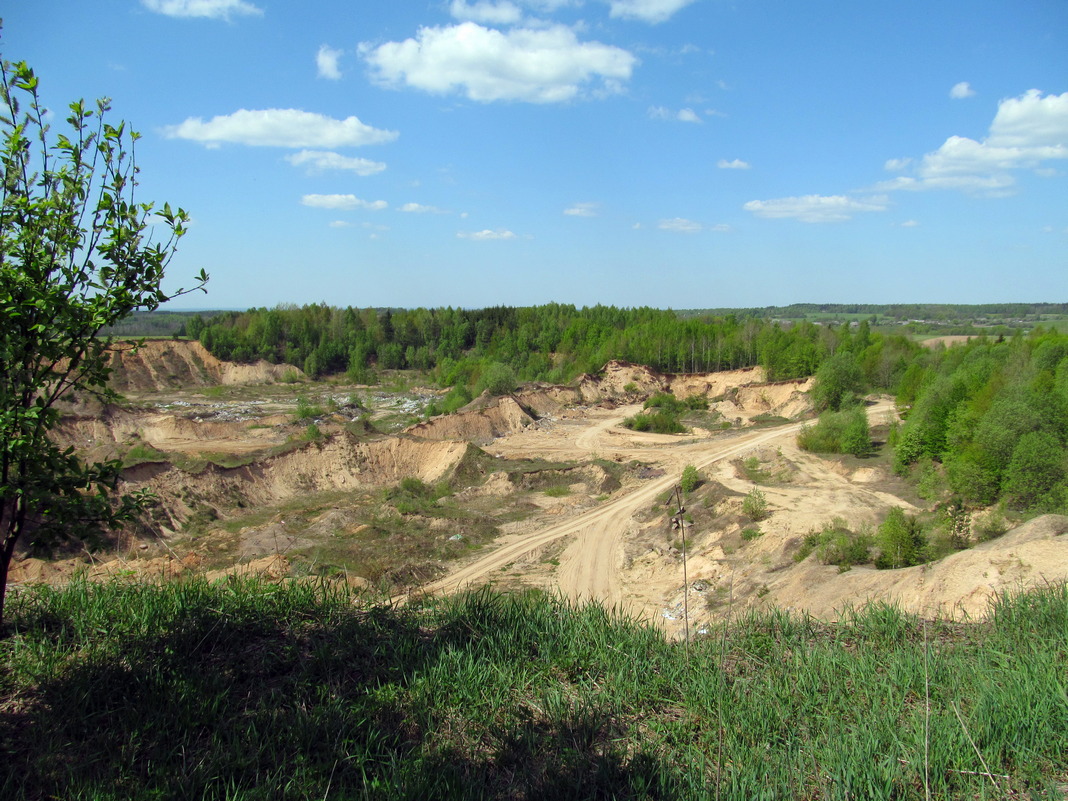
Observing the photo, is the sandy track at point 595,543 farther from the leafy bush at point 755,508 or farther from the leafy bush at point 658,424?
the leafy bush at point 658,424

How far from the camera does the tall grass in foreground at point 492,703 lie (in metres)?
3.75

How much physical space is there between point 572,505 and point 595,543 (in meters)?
5.37

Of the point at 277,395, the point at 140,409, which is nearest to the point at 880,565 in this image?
the point at 140,409

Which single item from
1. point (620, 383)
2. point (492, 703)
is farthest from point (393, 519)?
point (620, 383)

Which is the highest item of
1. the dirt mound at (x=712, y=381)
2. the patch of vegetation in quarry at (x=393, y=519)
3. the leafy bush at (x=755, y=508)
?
the dirt mound at (x=712, y=381)

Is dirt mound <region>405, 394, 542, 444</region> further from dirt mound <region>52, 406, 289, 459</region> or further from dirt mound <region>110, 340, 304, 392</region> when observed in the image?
dirt mound <region>110, 340, 304, 392</region>

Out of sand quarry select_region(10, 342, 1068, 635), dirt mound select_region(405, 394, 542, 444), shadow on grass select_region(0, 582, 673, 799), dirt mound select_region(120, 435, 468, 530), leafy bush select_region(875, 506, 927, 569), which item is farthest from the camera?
dirt mound select_region(405, 394, 542, 444)

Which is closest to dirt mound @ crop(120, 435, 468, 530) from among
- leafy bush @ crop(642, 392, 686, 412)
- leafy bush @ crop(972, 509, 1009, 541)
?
leafy bush @ crop(972, 509, 1009, 541)

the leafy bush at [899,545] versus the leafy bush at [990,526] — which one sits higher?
the leafy bush at [899,545]

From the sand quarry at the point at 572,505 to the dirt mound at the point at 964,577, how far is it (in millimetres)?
50

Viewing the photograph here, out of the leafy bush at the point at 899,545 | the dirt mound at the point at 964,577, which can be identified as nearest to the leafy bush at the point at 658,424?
the leafy bush at the point at 899,545

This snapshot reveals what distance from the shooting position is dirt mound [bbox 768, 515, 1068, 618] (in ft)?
37.3

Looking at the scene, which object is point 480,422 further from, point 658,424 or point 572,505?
point 572,505

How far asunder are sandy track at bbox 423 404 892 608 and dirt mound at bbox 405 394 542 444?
9.19m
